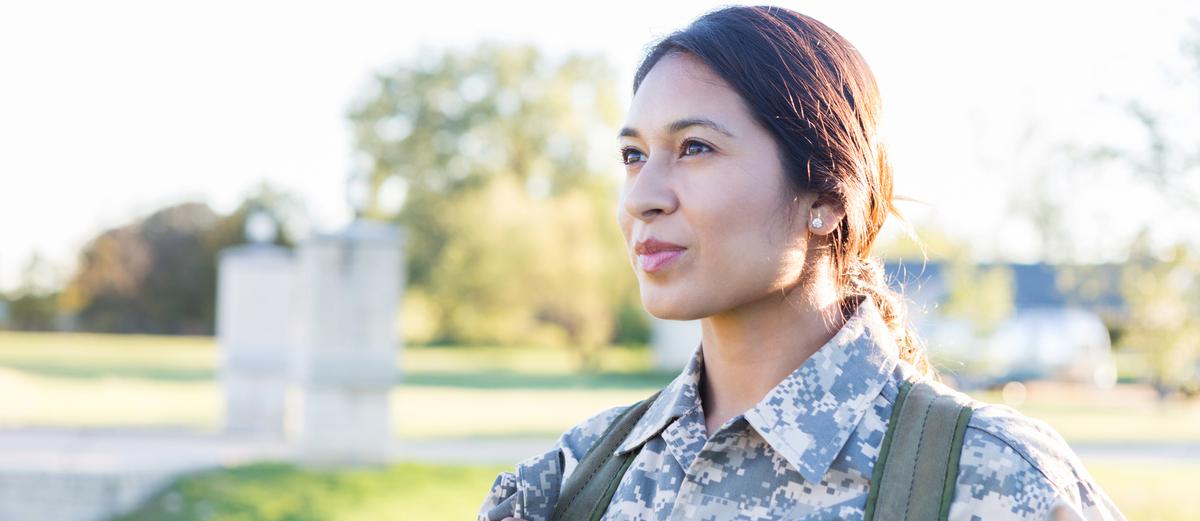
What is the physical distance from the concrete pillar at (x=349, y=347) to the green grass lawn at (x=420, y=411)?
0.40m

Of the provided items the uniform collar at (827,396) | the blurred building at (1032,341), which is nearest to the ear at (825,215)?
the uniform collar at (827,396)

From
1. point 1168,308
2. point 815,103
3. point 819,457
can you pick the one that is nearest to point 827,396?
point 819,457

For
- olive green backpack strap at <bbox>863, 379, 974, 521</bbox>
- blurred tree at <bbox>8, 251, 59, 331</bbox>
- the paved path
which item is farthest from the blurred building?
blurred tree at <bbox>8, 251, 59, 331</bbox>

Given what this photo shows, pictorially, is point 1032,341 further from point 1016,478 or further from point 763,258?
point 1016,478

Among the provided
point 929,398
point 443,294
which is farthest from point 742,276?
point 443,294

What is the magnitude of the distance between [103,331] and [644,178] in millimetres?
66723

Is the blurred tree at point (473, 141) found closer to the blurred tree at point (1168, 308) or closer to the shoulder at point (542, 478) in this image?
the blurred tree at point (1168, 308)

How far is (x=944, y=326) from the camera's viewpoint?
1340 inches

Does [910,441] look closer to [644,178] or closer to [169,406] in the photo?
[644,178]

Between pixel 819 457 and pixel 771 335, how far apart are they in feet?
0.80

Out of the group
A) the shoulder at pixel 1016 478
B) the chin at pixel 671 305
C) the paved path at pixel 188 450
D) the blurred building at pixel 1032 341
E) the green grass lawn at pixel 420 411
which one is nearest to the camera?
the shoulder at pixel 1016 478

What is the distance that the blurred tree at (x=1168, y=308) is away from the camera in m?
9.98

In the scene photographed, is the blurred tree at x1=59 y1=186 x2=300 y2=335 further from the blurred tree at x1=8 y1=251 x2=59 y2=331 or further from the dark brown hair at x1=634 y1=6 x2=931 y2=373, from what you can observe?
the dark brown hair at x1=634 y1=6 x2=931 y2=373

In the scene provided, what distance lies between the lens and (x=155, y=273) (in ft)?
208
